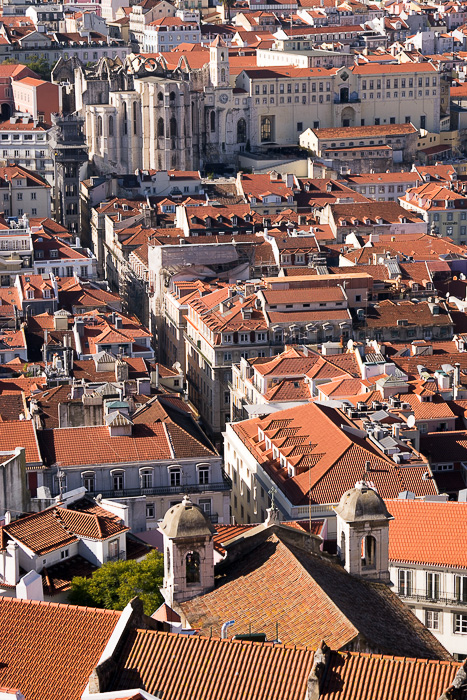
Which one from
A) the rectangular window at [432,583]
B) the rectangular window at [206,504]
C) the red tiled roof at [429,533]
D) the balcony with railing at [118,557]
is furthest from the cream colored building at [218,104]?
the balcony with railing at [118,557]

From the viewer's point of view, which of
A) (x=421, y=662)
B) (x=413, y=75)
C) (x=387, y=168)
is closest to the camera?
(x=421, y=662)

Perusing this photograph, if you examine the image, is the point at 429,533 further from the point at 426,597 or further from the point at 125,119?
the point at 125,119

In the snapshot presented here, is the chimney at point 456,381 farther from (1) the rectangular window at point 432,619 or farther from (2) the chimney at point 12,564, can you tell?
(2) the chimney at point 12,564

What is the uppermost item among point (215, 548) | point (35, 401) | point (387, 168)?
point (215, 548)

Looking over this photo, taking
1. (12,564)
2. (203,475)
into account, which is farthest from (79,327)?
(12,564)

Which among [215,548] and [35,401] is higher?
[215,548]

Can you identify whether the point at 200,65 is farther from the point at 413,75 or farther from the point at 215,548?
the point at 215,548

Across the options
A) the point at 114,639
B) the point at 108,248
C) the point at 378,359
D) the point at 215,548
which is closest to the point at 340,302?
the point at 378,359
